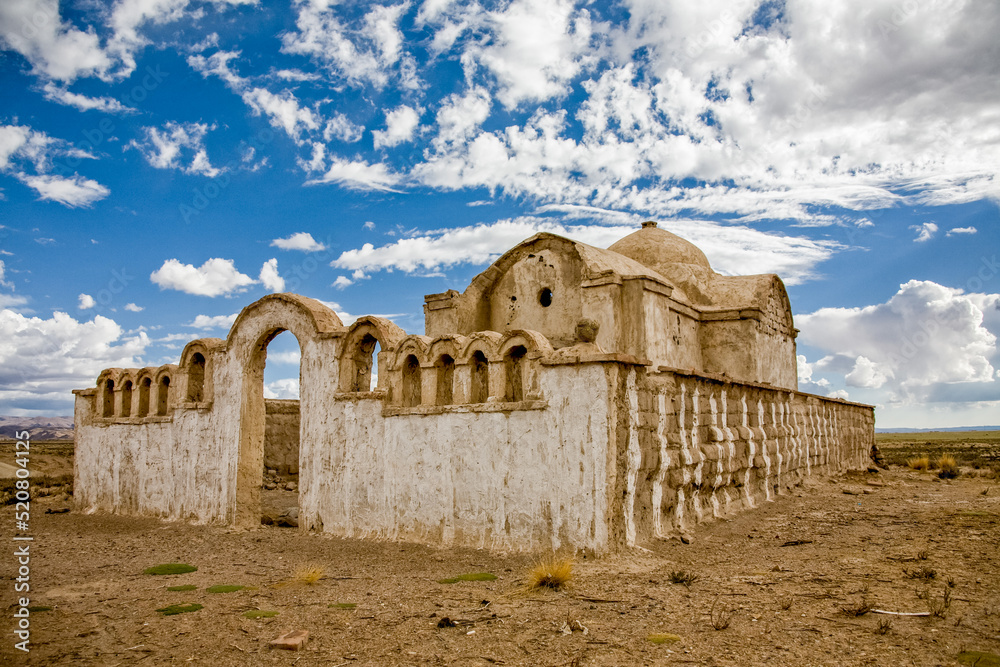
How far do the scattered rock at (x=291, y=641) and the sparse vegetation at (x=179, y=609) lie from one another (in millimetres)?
1385

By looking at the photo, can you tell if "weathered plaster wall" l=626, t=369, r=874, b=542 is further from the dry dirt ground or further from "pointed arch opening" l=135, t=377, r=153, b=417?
"pointed arch opening" l=135, t=377, r=153, b=417

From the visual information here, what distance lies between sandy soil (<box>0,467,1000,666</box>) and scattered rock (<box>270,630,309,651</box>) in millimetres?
52

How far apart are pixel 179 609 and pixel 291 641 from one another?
1.69 m

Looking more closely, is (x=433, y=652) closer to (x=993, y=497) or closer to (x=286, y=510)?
(x=286, y=510)

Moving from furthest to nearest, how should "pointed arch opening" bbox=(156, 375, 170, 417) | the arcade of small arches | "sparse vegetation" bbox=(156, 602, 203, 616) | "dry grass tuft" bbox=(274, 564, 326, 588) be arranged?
1. "pointed arch opening" bbox=(156, 375, 170, 417)
2. the arcade of small arches
3. "dry grass tuft" bbox=(274, 564, 326, 588)
4. "sparse vegetation" bbox=(156, 602, 203, 616)

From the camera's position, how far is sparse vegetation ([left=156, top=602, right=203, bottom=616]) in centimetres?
609

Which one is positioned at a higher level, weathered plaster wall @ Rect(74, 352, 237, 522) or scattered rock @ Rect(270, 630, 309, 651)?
weathered plaster wall @ Rect(74, 352, 237, 522)

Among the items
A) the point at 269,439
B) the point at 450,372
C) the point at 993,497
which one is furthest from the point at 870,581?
the point at 269,439

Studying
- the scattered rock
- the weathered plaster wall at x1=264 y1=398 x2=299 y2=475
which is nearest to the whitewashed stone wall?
the weathered plaster wall at x1=264 y1=398 x2=299 y2=475

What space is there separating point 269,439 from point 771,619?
13.4 metres

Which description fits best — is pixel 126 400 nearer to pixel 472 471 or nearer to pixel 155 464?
pixel 155 464

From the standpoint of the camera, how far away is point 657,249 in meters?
17.5

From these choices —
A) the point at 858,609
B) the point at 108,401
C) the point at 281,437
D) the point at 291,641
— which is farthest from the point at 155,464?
the point at 858,609

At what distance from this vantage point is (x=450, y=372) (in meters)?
9.95
